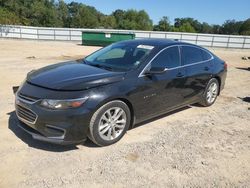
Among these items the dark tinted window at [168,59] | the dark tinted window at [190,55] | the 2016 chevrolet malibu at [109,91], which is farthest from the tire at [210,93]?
the dark tinted window at [168,59]

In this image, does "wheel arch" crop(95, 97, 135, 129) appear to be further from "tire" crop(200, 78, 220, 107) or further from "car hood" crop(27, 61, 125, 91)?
"tire" crop(200, 78, 220, 107)

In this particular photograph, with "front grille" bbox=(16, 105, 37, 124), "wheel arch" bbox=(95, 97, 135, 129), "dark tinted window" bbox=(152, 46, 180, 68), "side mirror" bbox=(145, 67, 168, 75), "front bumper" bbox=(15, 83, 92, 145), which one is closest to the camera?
"front bumper" bbox=(15, 83, 92, 145)

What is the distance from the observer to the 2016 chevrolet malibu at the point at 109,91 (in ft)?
12.4

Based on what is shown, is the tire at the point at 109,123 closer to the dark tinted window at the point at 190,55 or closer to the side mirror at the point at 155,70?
the side mirror at the point at 155,70

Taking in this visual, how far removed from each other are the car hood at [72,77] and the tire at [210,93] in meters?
2.63

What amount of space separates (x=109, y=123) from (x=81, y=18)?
81.1m

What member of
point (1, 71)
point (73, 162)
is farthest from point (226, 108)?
point (1, 71)

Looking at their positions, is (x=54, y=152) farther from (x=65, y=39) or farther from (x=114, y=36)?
(x=65, y=39)

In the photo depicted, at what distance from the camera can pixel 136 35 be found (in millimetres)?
25656

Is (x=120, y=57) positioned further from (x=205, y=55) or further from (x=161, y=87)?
(x=205, y=55)

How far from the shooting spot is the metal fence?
25.7 metres

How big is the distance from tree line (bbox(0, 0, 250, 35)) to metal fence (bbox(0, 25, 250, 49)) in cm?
395

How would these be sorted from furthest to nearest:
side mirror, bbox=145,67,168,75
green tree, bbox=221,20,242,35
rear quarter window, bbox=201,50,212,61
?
green tree, bbox=221,20,242,35, rear quarter window, bbox=201,50,212,61, side mirror, bbox=145,67,168,75

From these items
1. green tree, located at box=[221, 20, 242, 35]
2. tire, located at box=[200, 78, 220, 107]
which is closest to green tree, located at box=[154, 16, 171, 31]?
green tree, located at box=[221, 20, 242, 35]
